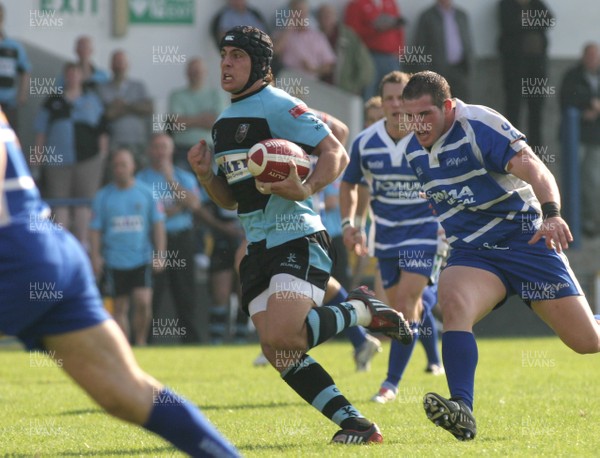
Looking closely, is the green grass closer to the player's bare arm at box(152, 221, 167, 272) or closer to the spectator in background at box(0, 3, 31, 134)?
the player's bare arm at box(152, 221, 167, 272)

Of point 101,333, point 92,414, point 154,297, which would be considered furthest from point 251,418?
point 154,297

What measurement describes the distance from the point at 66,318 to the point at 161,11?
14.0 m

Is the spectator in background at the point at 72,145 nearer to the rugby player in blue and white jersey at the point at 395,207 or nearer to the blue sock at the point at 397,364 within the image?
the rugby player in blue and white jersey at the point at 395,207

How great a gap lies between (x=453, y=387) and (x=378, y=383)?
3.50m

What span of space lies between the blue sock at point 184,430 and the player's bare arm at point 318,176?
2.17 meters

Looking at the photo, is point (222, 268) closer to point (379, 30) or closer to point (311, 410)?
point (379, 30)

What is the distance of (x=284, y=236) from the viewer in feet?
22.1

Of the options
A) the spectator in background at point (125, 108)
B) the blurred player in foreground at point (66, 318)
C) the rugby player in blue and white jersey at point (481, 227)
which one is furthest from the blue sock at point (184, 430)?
the spectator in background at point (125, 108)

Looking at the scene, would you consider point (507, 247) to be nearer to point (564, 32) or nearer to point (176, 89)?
point (176, 89)

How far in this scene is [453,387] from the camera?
21.9 feet

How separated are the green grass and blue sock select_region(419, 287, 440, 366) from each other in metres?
0.22

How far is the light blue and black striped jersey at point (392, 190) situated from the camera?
9719 mm

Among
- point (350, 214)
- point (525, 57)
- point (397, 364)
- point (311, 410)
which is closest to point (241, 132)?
point (311, 410)

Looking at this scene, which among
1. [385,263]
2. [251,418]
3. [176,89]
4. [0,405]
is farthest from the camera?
[176,89]
